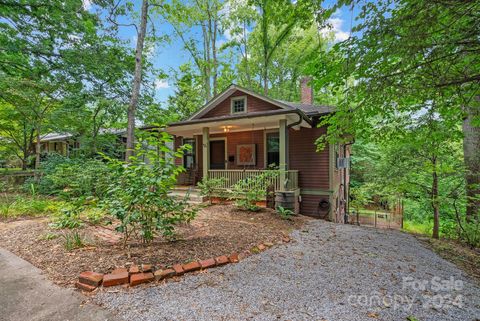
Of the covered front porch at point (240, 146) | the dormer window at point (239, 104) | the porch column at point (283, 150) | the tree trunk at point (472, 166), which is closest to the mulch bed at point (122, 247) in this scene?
the porch column at point (283, 150)

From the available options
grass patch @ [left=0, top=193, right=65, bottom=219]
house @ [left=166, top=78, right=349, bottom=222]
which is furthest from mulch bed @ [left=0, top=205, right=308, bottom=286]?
house @ [left=166, top=78, right=349, bottom=222]

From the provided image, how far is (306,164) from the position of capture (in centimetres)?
885

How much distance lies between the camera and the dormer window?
9758 mm

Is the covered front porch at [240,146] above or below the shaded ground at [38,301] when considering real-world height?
above

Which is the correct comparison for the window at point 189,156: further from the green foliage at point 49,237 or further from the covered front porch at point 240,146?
the green foliage at point 49,237

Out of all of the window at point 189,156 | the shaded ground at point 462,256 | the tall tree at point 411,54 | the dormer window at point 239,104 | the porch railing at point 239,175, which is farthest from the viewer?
the window at point 189,156

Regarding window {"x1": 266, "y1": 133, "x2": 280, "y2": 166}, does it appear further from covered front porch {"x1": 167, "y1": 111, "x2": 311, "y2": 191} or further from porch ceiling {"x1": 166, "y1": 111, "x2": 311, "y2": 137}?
porch ceiling {"x1": 166, "y1": 111, "x2": 311, "y2": 137}

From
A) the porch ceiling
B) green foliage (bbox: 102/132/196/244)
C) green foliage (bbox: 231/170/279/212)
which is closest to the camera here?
green foliage (bbox: 102/132/196/244)

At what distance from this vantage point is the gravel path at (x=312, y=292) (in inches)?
84.9

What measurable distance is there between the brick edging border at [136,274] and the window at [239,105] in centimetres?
762

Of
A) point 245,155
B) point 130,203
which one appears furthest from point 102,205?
point 245,155

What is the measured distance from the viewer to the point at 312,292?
8.34 ft

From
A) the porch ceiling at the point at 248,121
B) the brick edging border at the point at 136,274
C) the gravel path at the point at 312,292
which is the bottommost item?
the gravel path at the point at 312,292

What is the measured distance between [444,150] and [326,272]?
6.31m
